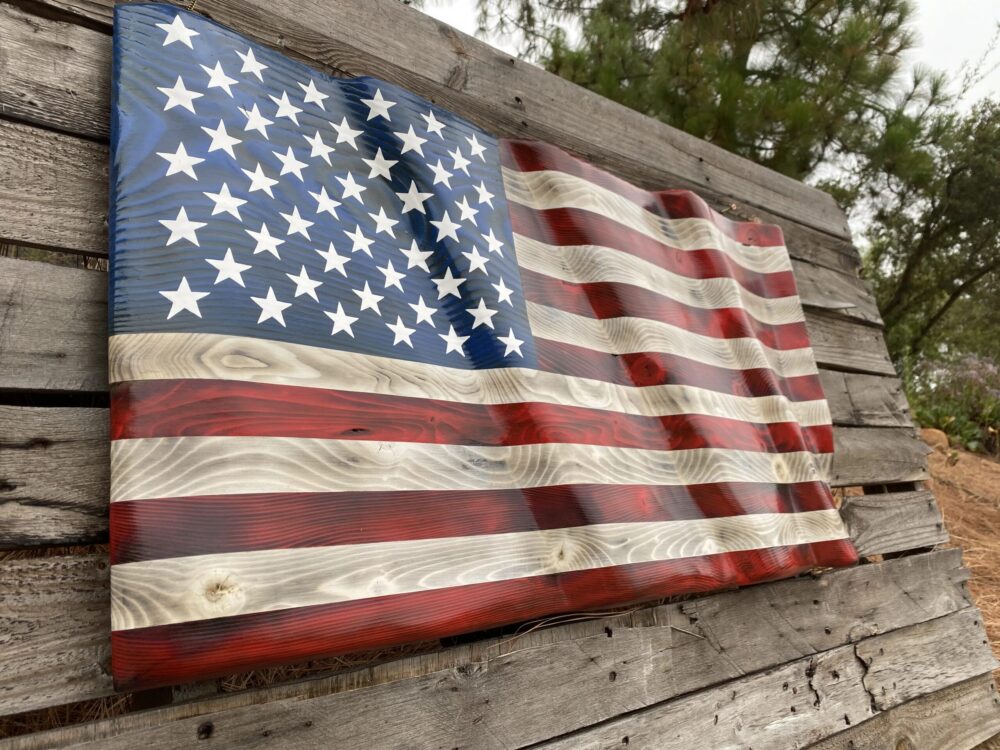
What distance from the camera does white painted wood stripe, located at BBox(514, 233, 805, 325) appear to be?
1837mm

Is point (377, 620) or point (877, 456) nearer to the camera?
point (377, 620)

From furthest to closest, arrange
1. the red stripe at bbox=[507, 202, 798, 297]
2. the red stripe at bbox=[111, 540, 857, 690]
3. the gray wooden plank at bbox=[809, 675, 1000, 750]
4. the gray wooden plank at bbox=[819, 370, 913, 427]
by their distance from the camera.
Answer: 1. the gray wooden plank at bbox=[819, 370, 913, 427]
2. the gray wooden plank at bbox=[809, 675, 1000, 750]
3. the red stripe at bbox=[507, 202, 798, 297]
4. the red stripe at bbox=[111, 540, 857, 690]

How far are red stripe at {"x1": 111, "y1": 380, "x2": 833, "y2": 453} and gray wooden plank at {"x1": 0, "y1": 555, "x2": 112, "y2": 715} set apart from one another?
0.87 ft

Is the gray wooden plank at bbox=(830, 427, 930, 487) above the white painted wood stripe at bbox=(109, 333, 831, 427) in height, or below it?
below

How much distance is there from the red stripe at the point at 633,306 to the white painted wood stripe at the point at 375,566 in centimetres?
61

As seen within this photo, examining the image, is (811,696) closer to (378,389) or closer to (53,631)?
(378,389)

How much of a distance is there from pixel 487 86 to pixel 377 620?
1599 millimetres

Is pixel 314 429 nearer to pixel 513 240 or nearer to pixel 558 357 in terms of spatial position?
pixel 558 357

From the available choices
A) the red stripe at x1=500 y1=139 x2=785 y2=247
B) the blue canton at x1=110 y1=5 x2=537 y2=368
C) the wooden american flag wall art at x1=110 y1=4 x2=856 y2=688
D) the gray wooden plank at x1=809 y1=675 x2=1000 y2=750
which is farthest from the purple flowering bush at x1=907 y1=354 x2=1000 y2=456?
the blue canton at x1=110 y1=5 x2=537 y2=368

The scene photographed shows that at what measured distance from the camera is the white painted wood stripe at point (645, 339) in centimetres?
175

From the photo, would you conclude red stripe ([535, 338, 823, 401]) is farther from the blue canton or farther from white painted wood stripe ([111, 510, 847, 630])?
white painted wood stripe ([111, 510, 847, 630])

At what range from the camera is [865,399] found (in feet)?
9.28

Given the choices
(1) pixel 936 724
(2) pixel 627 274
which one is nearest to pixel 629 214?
(2) pixel 627 274

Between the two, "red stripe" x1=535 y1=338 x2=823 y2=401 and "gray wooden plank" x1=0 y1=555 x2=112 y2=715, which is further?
"red stripe" x1=535 y1=338 x2=823 y2=401
